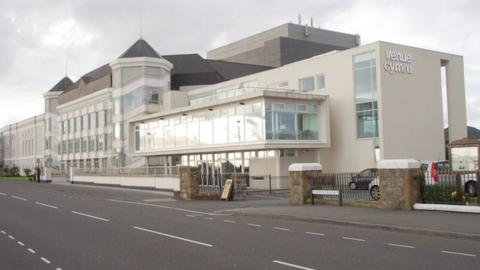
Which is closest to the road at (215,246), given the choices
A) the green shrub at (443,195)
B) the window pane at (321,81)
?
the green shrub at (443,195)

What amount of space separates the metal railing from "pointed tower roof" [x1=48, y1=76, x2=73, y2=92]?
3949 cm

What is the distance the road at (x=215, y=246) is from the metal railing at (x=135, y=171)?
19984mm

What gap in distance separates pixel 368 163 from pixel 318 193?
17109 mm

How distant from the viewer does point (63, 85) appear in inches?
3868

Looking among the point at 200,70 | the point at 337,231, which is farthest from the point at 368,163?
the point at 200,70

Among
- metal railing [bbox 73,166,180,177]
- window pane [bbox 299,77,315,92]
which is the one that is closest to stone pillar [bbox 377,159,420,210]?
metal railing [bbox 73,166,180,177]

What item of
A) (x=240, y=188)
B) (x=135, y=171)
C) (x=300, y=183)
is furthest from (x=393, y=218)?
(x=135, y=171)

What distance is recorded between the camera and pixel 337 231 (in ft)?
49.8

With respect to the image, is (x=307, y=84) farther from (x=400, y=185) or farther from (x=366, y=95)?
(x=400, y=185)

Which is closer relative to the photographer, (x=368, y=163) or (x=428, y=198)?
→ (x=428, y=198)

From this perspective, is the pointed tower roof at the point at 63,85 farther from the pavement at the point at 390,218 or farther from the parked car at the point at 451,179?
the parked car at the point at 451,179

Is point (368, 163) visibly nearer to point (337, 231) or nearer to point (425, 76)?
point (425, 76)

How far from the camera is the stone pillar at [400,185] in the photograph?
19.6 m

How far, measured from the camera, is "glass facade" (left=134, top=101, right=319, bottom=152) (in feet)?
129
